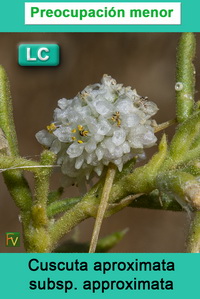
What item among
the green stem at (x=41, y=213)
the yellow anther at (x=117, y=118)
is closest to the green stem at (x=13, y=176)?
the green stem at (x=41, y=213)

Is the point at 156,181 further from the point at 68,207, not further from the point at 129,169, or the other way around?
the point at 68,207

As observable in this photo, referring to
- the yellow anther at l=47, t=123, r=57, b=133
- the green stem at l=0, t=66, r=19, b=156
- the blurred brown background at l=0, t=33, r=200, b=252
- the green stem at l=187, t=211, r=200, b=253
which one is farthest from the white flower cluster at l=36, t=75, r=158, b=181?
the blurred brown background at l=0, t=33, r=200, b=252

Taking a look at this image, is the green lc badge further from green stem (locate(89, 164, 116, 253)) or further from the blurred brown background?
the blurred brown background

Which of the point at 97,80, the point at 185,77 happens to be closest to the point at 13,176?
the point at 185,77

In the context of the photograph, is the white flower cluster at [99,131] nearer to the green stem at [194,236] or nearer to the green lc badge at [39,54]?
the green stem at [194,236]

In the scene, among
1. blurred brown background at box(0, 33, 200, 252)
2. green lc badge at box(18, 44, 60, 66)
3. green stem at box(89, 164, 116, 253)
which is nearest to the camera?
green stem at box(89, 164, 116, 253)

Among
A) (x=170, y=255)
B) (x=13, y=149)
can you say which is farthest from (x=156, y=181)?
(x=13, y=149)

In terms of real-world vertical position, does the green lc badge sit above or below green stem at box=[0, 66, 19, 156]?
above
